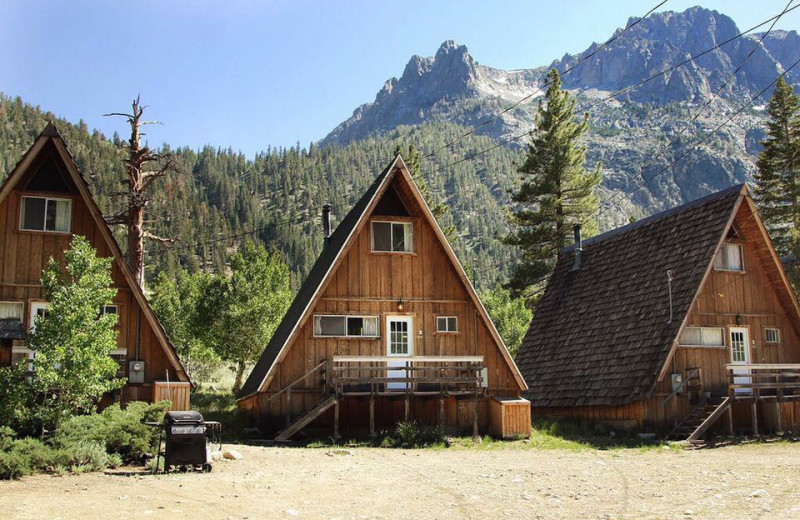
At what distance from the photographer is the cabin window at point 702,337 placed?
28.1 m

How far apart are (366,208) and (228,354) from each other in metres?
17.9

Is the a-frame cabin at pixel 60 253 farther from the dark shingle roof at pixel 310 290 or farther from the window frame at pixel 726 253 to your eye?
the window frame at pixel 726 253

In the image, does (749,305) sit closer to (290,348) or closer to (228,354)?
(290,348)

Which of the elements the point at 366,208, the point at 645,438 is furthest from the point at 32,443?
the point at 645,438

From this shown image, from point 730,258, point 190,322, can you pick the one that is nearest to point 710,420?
point 730,258

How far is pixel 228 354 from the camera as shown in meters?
41.2

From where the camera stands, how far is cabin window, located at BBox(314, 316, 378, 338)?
26.2 metres

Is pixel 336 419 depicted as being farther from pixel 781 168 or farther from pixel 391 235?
pixel 781 168

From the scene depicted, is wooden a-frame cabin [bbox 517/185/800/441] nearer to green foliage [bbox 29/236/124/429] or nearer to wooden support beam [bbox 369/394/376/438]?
wooden support beam [bbox 369/394/376/438]

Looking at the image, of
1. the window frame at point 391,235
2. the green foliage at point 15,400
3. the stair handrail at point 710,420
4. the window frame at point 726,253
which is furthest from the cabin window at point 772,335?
the green foliage at point 15,400

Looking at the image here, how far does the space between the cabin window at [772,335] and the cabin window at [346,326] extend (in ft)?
46.0

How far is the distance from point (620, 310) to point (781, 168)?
2586 cm

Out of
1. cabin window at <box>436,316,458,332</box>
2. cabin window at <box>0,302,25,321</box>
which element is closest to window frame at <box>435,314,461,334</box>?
cabin window at <box>436,316,458,332</box>

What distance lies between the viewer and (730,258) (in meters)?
29.4
